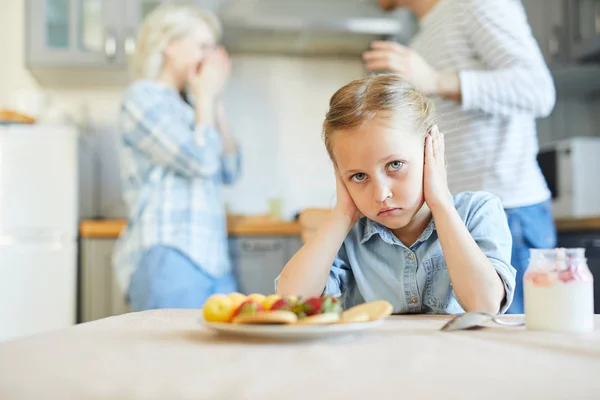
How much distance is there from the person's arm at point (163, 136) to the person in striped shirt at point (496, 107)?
97 centimetres

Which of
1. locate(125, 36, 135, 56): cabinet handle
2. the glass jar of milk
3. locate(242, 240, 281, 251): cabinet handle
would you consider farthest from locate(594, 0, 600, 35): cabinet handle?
the glass jar of milk

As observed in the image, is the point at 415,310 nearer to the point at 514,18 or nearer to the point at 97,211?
the point at 514,18

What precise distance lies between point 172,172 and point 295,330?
1.84 meters

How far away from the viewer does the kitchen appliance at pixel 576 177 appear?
9.59 feet

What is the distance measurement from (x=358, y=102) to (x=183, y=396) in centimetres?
69

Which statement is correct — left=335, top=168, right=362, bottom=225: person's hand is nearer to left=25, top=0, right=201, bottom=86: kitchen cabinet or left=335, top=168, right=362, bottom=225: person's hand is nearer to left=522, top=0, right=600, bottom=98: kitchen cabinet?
left=25, top=0, right=201, bottom=86: kitchen cabinet

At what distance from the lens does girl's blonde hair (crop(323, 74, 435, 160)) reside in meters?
1.10

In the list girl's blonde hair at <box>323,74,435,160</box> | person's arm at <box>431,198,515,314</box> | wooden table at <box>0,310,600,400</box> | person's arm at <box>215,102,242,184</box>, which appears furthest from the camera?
person's arm at <box>215,102,242,184</box>

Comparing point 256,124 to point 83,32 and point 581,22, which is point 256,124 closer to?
point 83,32

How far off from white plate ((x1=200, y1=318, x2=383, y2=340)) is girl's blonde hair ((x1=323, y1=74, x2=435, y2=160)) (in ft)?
1.47

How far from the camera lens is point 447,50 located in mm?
1661

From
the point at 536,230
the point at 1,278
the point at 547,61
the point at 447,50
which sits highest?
the point at 547,61

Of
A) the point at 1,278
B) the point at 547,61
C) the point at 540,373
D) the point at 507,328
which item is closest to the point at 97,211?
the point at 1,278

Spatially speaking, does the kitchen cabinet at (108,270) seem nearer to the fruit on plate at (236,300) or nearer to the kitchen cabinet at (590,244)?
the kitchen cabinet at (590,244)
